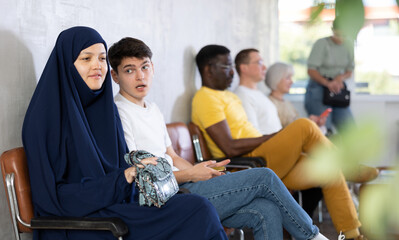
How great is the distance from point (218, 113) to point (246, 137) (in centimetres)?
38

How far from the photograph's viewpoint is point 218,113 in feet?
11.3

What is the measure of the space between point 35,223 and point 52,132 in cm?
34

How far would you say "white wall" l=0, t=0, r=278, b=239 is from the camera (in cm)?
205

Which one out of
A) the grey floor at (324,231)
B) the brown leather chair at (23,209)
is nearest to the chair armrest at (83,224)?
the brown leather chair at (23,209)

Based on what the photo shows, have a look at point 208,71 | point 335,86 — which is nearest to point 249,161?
Answer: point 208,71

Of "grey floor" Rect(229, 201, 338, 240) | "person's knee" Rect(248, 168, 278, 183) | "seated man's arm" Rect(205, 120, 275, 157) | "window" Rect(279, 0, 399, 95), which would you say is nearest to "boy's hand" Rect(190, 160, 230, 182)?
"person's knee" Rect(248, 168, 278, 183)

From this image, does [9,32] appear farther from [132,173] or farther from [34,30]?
[132,173]

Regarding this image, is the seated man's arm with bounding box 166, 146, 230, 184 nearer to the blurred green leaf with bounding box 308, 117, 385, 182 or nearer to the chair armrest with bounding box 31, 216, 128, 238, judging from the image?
the chair armrest with bounding box 31, 216, 128, 238

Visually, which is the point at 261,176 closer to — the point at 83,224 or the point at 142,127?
the point at 142,127

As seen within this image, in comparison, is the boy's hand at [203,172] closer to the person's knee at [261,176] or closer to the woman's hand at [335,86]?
the person's knee at [261,176]

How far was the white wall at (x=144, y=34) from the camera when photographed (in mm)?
2049

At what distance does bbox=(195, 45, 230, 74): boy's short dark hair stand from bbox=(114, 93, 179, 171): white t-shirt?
1.11 meters

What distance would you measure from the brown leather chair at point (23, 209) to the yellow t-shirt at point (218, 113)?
1.68 metres

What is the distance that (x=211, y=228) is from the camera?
190cm
